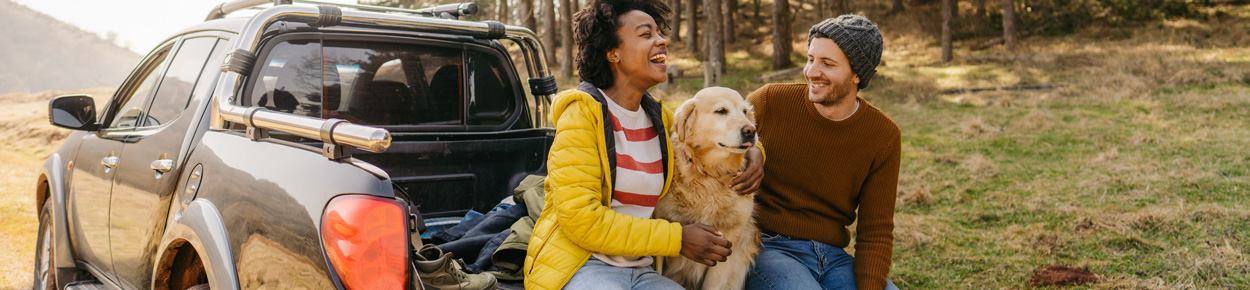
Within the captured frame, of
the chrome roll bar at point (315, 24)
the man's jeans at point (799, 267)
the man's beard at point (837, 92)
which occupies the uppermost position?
the chrome roll bar at point (315, 24)

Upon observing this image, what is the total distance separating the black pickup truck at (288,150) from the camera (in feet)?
6.26

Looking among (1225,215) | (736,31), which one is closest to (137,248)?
(1225,215)

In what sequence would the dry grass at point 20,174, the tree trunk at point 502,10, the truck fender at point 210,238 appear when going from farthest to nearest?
the tree trunk at point 502,10 → the dry grass at point 20,174 → the truck fender at point 210,238

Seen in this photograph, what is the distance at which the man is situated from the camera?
301cm

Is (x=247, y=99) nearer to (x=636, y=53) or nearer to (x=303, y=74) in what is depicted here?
(x=303, y=74)

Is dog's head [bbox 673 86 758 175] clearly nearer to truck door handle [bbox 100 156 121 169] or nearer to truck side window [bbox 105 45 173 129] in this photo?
truck door handle [bbox 100 156 121 169]

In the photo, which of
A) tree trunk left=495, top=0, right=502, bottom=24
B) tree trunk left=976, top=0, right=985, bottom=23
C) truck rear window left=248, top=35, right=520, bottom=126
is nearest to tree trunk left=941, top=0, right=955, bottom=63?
tree trunk left=976, top=0, right=985, bottom=23

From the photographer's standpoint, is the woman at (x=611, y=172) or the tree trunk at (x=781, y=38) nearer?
the woman at (x=611, y=172)

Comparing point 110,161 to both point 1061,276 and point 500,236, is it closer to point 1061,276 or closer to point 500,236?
point 500,236

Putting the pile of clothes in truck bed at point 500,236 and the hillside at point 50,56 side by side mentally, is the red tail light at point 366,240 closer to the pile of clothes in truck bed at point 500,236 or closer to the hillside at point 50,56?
the pile of clothes in truck bed at point 500,236

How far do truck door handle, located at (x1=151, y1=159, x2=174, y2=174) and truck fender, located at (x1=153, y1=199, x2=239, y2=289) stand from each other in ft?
1.07

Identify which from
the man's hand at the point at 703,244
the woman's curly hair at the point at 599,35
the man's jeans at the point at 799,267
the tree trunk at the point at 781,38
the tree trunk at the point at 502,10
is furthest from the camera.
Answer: the tree trunk at the point at 502,10

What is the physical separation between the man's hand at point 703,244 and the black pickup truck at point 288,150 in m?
0.91

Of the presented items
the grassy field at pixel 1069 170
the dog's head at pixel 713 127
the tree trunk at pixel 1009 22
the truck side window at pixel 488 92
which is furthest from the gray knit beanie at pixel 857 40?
the tree trunk at pixel 1009 22
